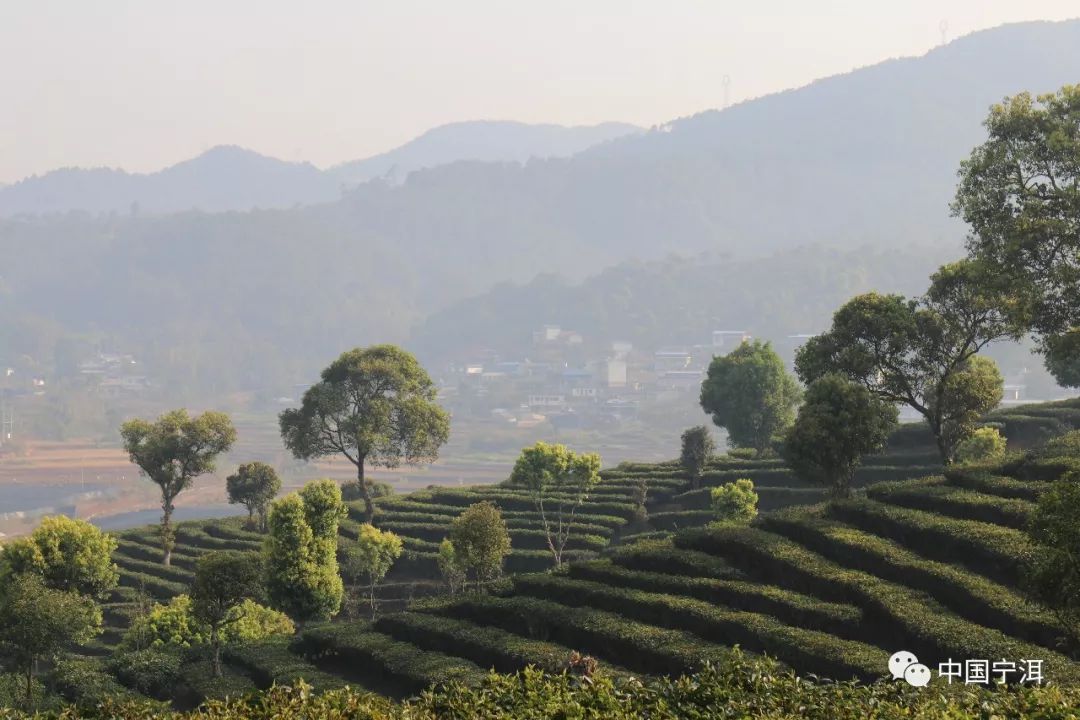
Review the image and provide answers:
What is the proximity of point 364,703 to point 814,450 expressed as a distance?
26355 millimetres

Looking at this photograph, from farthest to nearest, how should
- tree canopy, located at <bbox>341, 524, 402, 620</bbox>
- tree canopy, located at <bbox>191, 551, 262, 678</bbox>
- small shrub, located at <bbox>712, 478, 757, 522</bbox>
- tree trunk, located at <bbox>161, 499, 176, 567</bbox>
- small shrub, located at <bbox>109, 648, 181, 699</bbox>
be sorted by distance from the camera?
tree trunk, located at <bbox>161, 499, 176, 567</bbox> → tree canopy, located at <bbox>341, 524, 402, 620</bbox> → small shrub, located at <bbox>712, 478, 757, 522</bbox> → tree canopy, located at <bbox>191, 551, 262, 678</bbox> → small shrub, located at <bbox>109, 648, 181, 699</bbox>

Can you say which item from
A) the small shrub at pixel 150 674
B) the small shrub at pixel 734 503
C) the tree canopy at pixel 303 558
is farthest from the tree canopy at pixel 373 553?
the small shrub at pixel 734 503

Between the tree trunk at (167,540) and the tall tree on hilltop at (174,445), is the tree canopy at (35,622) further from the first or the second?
the tall tree on hilltop at (174,445)

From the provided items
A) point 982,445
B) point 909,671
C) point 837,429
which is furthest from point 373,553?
point 909,671

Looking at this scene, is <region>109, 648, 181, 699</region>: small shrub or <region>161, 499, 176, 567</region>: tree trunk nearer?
<region>109, 648, 181, 699</region>: small shrub

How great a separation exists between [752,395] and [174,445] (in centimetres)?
3482

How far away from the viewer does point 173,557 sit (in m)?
64.0

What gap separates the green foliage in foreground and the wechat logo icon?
40cm

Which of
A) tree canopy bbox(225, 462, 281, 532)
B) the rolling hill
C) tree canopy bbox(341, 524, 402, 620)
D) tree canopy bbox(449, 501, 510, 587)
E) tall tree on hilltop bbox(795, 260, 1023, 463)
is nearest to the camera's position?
the rolling hill

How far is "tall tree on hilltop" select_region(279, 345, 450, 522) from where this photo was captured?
6681 centimetres

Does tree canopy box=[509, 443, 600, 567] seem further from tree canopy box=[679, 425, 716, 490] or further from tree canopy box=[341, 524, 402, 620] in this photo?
tree canopy box=[679, 425, 716, 490]

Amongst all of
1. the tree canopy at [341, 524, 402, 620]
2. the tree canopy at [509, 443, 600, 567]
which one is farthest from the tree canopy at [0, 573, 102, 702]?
the tree canopy at [509, 443, 600, 567]

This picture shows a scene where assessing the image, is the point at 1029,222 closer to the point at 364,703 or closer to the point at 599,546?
the point at 599,546

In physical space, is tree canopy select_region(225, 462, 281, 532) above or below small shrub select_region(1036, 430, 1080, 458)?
below
